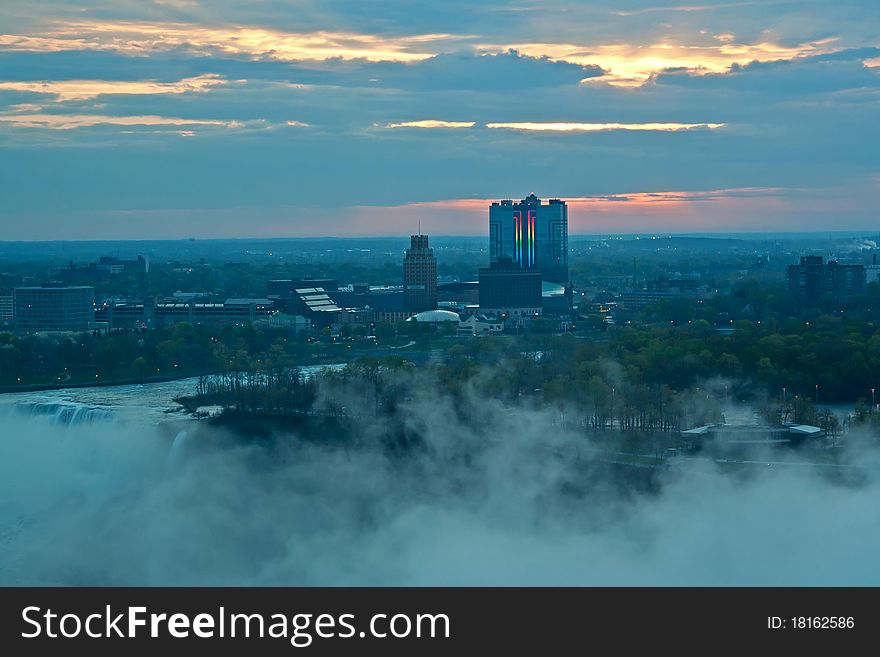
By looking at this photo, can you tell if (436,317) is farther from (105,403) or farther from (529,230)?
(529,230)

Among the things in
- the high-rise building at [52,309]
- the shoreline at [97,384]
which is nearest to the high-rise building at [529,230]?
the high-rise building at [52,309]

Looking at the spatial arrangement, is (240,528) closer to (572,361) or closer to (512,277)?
(572,361)

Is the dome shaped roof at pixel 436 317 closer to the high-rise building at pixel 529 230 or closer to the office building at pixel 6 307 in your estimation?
the office building at pixel 6 307

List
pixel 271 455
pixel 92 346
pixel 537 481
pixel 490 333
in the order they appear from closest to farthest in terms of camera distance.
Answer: pixel 537 481 → pixel 271 455 → pixel 92 346 → pixel 490 333

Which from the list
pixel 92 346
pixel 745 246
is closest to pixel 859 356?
pixel 92 346

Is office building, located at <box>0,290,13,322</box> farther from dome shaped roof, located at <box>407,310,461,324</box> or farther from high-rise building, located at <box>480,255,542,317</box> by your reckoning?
high-rise building, located at <box>480,255,542,317</box>

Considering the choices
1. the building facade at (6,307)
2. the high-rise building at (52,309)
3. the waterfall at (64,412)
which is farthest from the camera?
the building facade at (6,307)
